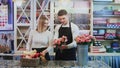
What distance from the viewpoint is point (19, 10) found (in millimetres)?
5590

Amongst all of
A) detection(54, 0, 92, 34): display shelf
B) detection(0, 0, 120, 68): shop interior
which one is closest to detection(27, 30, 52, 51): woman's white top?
detection(0, 0, 120, 68): shop interior

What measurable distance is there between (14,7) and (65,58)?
2089 millimetres

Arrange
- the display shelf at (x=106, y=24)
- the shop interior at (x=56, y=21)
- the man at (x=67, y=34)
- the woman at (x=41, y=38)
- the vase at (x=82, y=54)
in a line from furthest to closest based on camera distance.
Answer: the display shelf at (x=106, y=24) → the shop interior at (x=56, y=21) → the man at (x=67, y=34) → the woman at (x=41, y=38) → the vase at (x=82, y=54)

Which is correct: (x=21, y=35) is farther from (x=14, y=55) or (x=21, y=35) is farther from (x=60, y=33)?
(x=60, y=33)

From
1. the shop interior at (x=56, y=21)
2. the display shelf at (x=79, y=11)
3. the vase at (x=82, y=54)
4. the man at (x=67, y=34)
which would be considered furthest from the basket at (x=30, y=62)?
the display shelf at (x=79, y=11)

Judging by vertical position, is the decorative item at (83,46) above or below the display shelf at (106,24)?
below

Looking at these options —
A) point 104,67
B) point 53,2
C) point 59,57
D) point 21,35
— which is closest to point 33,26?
point 21,35

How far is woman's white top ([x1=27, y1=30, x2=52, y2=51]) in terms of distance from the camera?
3973 millimetres

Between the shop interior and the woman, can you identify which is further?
the shop interior

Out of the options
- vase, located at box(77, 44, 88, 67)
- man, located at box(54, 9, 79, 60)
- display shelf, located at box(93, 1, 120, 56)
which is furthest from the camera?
display shelf, located at box(93, 1, 120, 56)

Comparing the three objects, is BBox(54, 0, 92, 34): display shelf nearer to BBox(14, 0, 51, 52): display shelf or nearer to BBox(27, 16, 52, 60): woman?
BBox(14, 0, 51, 52): display shelf

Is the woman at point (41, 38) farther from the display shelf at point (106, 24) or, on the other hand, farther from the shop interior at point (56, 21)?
the display shelf at point (106, 24)

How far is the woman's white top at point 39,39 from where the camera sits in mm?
3973

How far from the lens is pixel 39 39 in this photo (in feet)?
13.1
